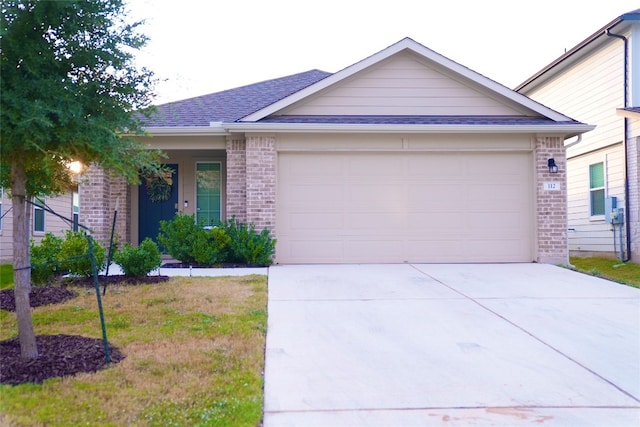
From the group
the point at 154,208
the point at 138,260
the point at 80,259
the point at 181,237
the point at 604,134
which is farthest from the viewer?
the point at 604,134

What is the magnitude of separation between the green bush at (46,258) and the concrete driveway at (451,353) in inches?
139

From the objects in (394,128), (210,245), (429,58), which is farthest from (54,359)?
(429,58)

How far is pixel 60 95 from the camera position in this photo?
4.45 meters

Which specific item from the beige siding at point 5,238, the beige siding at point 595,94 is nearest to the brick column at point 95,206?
the beige siding at point 5,238

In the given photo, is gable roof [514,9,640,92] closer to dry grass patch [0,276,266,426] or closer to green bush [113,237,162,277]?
dry grass patch [0,276,266,426]

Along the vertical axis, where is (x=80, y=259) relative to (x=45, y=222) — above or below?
below

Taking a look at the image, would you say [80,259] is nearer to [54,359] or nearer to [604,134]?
[54,359]

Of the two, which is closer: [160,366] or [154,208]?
[160,366]

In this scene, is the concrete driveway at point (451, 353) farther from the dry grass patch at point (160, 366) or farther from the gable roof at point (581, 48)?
the gable roof at point (581, 48)

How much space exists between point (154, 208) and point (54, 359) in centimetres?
823

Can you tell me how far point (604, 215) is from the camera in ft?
46.3

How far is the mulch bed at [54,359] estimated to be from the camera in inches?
175

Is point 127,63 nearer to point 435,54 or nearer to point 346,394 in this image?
point 346,394

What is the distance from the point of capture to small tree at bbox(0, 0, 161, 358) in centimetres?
429
